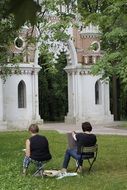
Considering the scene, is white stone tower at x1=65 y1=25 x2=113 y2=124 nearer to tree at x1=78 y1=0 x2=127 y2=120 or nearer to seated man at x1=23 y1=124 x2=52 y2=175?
tree at x1=78 y1=0 x2=127 y2=120

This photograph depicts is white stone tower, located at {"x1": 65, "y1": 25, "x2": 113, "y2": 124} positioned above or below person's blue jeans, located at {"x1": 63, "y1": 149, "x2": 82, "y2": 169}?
above

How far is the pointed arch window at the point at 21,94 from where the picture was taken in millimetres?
28308

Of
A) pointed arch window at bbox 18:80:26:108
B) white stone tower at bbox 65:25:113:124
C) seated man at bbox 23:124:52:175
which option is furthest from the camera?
white stone tower at bbox 65:25:113:124

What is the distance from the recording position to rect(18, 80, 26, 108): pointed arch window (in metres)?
28.3

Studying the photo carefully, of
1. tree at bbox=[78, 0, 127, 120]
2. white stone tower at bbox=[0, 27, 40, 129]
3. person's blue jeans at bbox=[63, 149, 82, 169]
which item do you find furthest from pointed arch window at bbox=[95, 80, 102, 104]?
person's blue jeans at bbox=[63, 149, 82, 169]

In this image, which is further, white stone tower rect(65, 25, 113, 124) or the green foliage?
the green foliage

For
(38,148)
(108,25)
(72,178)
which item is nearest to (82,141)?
(72,178)

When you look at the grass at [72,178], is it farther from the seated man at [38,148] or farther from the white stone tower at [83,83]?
the white stone tower at [83,83]

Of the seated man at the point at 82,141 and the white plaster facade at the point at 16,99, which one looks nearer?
the seated man at the point at 82,141

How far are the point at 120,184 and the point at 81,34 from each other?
22.0 m

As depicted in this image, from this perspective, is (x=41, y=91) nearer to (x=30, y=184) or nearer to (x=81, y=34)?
(x=81, y=34)

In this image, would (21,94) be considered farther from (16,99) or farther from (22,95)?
(16,99)

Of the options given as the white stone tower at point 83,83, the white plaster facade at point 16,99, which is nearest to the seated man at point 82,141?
the white plaster facade at point 16,99

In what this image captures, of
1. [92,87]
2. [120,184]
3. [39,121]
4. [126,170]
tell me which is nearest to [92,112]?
[92,87]
